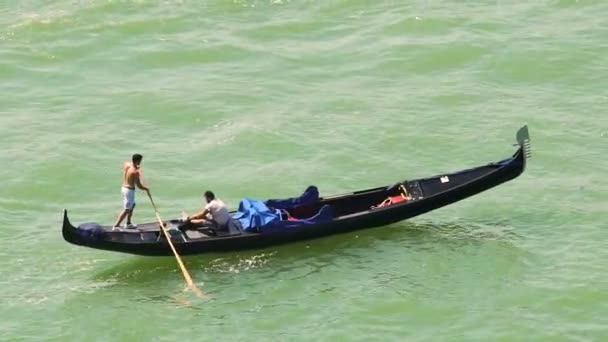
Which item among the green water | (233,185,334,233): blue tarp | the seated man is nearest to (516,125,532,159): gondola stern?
the green water

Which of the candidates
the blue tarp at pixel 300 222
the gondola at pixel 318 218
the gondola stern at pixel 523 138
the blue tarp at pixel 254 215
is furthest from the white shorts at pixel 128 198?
the gondola stern at pixel 523 138

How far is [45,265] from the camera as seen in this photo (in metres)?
19.3

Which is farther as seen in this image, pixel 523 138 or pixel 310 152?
pixel 310 152

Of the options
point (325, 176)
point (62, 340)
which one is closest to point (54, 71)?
point (325, 176)

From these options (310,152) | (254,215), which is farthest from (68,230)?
(310,152)

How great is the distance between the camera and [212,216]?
18625 mm

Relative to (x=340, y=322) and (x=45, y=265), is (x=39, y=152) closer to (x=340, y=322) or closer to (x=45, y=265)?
(x=45, y=265)

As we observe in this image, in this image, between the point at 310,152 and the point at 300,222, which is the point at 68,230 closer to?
the point at 300,222

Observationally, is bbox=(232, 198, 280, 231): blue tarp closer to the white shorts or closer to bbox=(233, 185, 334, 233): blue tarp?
bbox=(233, 185, 334, 233): blue tarp

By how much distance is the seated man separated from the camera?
60.7ft

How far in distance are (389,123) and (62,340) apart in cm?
945

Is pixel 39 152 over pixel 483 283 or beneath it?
over

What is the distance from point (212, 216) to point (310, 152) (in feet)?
17.1

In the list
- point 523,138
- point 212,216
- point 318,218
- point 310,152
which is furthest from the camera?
point 310,152
